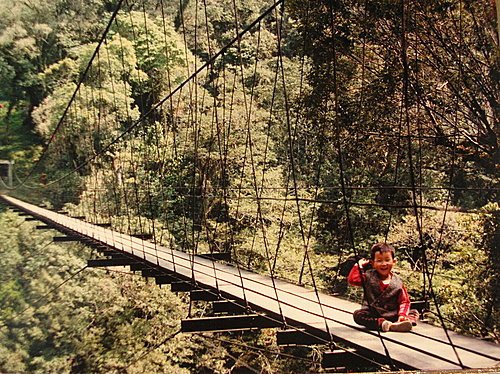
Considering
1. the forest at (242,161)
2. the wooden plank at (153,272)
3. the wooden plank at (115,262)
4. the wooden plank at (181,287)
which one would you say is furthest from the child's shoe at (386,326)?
the wooden plank at (115,262)

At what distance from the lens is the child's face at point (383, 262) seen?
136cm

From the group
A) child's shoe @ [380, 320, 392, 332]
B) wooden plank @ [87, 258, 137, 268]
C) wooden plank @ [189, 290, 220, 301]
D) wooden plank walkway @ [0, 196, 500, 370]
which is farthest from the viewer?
wooden plank @ [87, 258, 137, 268]

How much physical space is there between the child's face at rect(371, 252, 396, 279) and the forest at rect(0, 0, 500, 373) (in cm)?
121

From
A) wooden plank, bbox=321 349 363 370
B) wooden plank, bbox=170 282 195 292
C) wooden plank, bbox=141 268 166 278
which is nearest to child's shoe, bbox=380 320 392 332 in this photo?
wooden plank, bbox=321 349 363 370

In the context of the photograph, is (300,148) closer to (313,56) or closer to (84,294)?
(313,56)

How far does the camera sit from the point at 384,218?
425 cm

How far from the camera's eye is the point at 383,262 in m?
1.36

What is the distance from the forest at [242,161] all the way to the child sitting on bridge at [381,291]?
3.91 feet

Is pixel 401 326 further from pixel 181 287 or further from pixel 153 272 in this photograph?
pixel 153 272

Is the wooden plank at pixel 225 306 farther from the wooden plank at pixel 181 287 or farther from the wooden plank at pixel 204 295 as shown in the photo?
the wooden plank at pixel 181 287

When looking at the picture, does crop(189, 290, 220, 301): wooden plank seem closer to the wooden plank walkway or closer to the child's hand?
the wooden plank walkway

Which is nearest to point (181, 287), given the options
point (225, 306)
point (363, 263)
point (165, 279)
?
point (165, 279)

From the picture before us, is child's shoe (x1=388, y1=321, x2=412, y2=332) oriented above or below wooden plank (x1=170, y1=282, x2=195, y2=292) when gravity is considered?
above

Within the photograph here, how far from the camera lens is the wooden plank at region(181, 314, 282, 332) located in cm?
162
